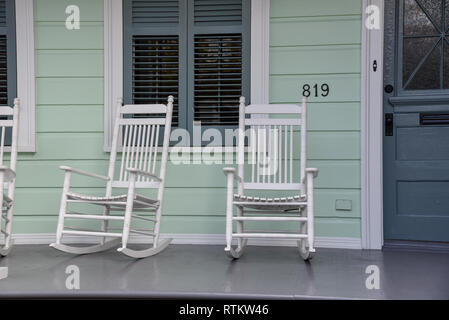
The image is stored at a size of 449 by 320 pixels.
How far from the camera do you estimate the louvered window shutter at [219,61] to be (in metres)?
3.72

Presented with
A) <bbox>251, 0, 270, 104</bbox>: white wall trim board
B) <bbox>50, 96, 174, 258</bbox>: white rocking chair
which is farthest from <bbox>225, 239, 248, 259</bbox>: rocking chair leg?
<bbox>251, 0, 270, 104</bbox>: white wall trim board

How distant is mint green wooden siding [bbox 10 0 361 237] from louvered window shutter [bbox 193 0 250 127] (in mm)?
247

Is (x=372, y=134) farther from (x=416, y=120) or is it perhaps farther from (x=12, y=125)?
(x=12, y=125)

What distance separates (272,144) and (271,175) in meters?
0.23

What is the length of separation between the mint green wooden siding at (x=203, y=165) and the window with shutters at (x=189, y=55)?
25 cm

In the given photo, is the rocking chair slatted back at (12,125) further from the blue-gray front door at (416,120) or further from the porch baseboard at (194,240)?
the blue-gray front door at (416,120)

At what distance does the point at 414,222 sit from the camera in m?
3.59

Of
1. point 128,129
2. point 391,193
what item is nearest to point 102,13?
point 128,129

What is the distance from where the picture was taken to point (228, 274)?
108 inches

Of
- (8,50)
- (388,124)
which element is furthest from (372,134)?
(8,50)

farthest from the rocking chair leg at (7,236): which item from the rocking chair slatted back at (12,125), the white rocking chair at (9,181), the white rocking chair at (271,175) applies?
the white rocking chair at (271,175)

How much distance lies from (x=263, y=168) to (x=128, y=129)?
1.06 m
